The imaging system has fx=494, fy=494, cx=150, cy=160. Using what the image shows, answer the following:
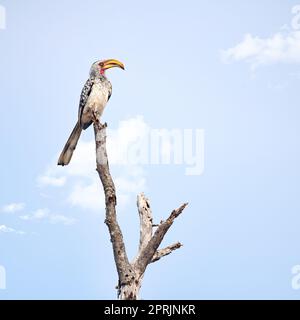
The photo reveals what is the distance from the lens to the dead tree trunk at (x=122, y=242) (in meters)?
7.28

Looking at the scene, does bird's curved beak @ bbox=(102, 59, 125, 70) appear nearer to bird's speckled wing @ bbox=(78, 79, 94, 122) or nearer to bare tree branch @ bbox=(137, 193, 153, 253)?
bird's speckled wing @ bbox=(78, 79, 94, 122)

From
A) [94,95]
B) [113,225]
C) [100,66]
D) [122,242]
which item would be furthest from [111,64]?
[122,242]

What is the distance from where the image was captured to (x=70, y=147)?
349 inches

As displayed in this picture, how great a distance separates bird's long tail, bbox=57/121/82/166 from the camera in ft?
28.5

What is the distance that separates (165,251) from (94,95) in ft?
10.7

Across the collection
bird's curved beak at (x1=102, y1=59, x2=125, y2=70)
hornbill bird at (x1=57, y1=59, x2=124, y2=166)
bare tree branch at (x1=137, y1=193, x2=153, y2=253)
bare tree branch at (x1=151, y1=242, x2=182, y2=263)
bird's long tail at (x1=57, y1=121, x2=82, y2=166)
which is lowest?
bare tree branch at (x1=151, y1=242, x2=182, y2=263)

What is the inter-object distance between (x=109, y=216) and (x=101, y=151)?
105 centimetres

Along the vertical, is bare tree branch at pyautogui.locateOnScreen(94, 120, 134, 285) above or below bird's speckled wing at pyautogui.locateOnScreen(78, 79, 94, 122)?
below

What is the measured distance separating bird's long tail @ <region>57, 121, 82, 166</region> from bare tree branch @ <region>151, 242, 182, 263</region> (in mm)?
2297

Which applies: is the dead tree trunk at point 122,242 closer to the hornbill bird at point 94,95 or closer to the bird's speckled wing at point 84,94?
the hornbill bird at point 94,95

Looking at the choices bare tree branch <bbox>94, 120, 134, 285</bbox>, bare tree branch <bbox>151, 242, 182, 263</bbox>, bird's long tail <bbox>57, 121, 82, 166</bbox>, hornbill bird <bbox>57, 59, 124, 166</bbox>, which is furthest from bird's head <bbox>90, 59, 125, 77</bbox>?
bare tree branch <bbox>151, 242, 182, 263</bbox>
